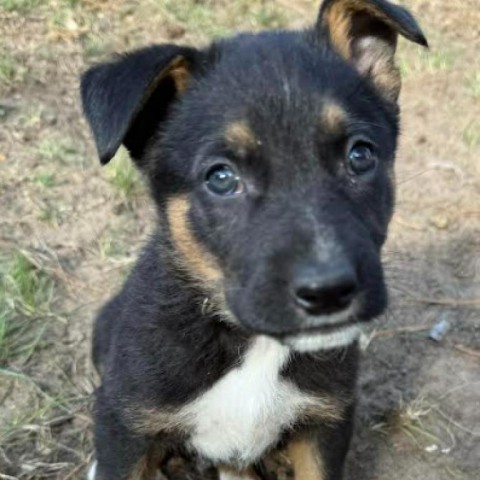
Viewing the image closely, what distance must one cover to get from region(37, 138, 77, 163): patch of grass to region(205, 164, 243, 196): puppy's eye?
287 centimetres

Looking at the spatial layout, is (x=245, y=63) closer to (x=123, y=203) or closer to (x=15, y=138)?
(x=123, y=203)

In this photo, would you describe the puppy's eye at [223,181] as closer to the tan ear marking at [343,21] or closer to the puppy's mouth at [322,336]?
the puppy's mouth at [322,336]

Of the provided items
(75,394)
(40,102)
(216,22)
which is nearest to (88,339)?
(75,394)

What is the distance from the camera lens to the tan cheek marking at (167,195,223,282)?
348cm

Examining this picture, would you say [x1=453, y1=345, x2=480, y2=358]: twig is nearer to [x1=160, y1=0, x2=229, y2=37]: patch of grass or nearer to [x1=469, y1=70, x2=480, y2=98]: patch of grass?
[x1=469, y1=70, x2=480, y2=98]: patch of grass

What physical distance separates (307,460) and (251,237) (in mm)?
1285

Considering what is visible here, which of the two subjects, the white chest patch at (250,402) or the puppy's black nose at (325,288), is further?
the white chest patch at (250,402)

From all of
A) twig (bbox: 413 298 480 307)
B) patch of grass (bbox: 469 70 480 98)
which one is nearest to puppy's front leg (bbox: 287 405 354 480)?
twig (bbox: 413 298 480 307)

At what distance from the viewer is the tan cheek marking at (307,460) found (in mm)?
3994

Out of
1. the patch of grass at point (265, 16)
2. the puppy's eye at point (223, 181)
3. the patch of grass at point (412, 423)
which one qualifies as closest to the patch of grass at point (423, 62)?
the patch of grass at point (265, 16)

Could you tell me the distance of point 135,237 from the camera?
572 centimetres

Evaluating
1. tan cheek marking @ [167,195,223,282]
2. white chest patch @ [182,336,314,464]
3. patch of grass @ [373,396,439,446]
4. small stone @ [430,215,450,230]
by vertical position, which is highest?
tan cheek marking @ [167,195,223,282]

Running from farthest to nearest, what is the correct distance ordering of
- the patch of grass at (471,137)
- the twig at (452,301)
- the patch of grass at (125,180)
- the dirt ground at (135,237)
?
the patch of grass at (471,137) < the patch of grass at (125,180) < the twig at (452,301) < the dirt ground at (135,237)

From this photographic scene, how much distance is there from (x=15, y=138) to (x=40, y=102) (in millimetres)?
371
